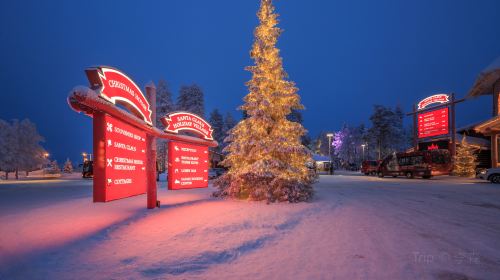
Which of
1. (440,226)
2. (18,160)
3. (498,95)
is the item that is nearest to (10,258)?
(440,226)

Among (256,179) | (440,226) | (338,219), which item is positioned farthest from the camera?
(256,179)

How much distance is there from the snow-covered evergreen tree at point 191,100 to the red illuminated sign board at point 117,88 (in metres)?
35.4

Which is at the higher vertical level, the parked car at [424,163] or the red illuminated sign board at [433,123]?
the red illuminated sign board at [433,123]

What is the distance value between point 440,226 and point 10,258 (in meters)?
9.47

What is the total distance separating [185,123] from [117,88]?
736 cm

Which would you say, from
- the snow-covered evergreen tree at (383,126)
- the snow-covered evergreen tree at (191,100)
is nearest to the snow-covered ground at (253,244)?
the snow-covered evergreen tree at (191,100)

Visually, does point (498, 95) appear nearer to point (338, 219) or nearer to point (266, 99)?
point (266, 99)

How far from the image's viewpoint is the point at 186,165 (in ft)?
50.0

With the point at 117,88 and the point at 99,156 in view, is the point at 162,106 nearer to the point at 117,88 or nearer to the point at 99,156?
the point at 117,88

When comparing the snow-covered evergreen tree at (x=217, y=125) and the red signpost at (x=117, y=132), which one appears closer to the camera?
the red signpost at (x=117, y=132)

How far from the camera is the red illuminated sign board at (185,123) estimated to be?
13609 mm

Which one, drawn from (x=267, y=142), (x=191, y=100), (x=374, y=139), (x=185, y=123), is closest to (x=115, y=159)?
(x=267, y=142)

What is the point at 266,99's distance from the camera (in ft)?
46.2

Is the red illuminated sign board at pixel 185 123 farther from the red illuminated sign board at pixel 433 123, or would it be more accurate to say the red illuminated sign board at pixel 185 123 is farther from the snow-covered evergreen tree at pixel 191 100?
the red illuminated sign board at pixel 433 123
